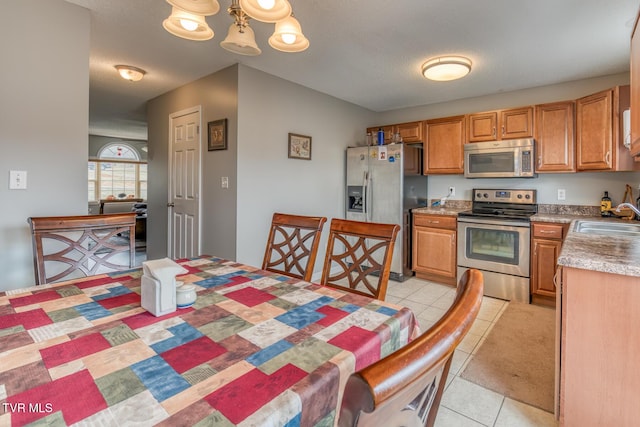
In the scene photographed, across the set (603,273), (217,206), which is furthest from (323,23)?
(603,273)

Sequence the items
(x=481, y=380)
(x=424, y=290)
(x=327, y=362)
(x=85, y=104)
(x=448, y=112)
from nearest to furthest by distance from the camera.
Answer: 1. (x=327, y=362)
2. (x=481, y=380)
3. (x=85, y=104)
4. (x=424, y=290)
5. (x=448, y=112)

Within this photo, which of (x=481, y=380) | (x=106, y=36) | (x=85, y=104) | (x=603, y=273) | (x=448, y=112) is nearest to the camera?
(x=603, y=273)

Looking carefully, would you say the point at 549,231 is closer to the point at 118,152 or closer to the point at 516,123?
the point at 516,123

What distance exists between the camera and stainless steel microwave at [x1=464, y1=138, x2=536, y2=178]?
339 centimetres

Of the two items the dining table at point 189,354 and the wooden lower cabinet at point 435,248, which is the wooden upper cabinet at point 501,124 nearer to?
the wooden lower cabinet at point 435,248

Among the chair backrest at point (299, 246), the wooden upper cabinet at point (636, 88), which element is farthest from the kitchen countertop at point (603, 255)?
the chair backrest at point (299, 246)

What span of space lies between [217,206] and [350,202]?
187 cm

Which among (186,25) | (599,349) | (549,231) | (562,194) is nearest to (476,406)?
(599,349)

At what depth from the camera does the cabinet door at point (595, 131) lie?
2840mm

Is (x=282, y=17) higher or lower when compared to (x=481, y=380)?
higher

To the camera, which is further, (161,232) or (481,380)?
(161,232)

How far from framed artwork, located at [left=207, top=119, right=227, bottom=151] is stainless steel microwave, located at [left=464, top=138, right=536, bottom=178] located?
2791mm

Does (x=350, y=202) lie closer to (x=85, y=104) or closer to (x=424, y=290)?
(x=424, y=290)

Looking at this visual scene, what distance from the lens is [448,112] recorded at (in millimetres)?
4285
